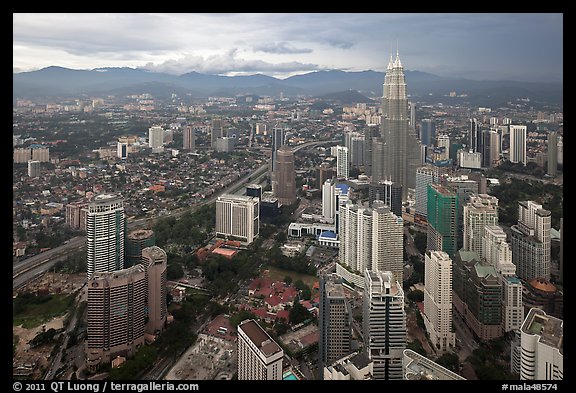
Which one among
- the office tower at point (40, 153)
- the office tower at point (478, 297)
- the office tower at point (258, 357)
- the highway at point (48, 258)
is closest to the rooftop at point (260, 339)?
the office tower at point (258, 357)

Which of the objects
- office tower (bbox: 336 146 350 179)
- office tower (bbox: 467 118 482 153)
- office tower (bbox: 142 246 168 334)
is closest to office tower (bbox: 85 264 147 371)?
office tower (bbox: 142 246 168 334)

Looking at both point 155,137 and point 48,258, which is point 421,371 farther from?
point 155,137

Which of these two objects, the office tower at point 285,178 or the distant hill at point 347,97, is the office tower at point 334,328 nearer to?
the office tower at point 285,178

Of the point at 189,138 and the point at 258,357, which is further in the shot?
the point at 189,138

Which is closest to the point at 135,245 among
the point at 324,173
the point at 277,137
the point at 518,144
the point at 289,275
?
the point at 289,275
